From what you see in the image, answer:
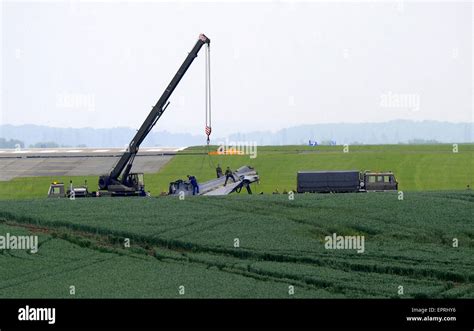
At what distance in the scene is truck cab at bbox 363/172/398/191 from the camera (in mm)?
58875

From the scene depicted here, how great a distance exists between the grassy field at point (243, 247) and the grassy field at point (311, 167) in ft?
68.9

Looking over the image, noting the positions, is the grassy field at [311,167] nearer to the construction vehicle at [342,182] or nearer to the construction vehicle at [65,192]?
the construction vehicle at [342,182]

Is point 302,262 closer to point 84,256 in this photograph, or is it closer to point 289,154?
point 84,256

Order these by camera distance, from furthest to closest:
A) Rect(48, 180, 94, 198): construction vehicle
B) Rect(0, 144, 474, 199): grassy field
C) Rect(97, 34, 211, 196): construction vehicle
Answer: Rect(0, 144, 474, 199): grassy field
Rect(48, 180, 94, 198): construction vehicle
Rect(97, 34, 211, 196): construction vehicle

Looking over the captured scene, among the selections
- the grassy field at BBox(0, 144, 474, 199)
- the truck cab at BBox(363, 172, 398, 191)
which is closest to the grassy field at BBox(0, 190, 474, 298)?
the truck cab at BBox(363, 172, 398, 191)

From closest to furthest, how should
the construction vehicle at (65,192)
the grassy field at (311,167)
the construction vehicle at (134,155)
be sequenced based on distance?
the construction vehicle at (134,155)
the construction vehicle at (65,192)
the grassy field at (311,167)

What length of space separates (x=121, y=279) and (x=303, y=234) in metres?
10.5

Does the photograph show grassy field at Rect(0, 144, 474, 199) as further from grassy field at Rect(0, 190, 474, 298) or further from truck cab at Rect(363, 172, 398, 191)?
grassy field at Rect(0, 190, 474, 298)

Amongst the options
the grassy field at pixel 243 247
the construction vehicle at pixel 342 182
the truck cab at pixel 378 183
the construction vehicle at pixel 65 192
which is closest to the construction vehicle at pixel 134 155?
the construction vehicle at pixel 65 192

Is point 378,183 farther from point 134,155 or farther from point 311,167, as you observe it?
point 311,167

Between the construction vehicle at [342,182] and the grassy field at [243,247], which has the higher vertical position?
the construction vehicle at [342,182]

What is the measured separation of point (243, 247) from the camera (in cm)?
3931

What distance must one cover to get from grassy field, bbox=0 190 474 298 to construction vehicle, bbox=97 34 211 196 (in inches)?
279

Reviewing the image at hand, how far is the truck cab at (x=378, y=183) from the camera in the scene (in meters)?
58.9
